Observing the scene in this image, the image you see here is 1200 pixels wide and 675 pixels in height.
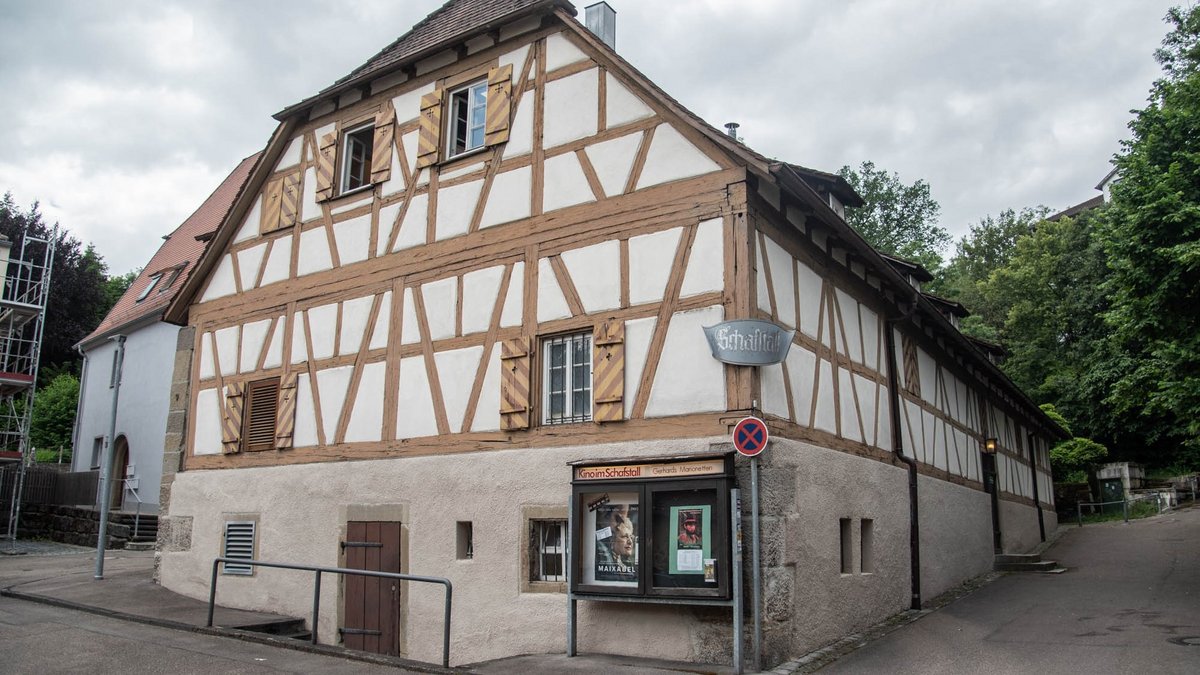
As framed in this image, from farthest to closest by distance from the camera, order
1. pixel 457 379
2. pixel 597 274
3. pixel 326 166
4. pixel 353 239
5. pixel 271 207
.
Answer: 1. pixel 271 207
2. pixel 326 166
3. pixel 353 239
4. pixel 457 379
5. pixel 597 274

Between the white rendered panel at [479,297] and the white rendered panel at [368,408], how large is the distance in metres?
1.66

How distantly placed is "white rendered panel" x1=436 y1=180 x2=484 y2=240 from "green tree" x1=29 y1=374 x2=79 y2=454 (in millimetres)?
31143

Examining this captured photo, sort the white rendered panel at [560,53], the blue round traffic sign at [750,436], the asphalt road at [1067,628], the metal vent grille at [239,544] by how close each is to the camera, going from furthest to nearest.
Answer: the metal vent grille at [239,544] → the white rendered panel at [560,53] → the asphalt road at [1067,628] → the blue round traffic sign at [750,436]

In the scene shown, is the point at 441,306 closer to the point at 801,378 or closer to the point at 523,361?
the point at 523,361

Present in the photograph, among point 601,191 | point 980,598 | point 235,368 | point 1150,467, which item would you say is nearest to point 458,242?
point 601,191

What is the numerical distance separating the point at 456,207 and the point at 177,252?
19261 millimetres

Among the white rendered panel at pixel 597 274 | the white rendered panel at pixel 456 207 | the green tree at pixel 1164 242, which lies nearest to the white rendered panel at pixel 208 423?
the white rendered panel at pixel 456 207

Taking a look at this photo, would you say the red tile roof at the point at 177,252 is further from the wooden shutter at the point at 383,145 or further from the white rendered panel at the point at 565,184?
the white rendered panel at the point at 565,184

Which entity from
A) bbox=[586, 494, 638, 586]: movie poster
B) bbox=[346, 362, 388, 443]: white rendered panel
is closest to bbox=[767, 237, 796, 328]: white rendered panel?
bbox=[586, 494, 638, 586]: movie poster

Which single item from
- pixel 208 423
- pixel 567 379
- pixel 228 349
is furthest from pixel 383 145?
pixel 208 423

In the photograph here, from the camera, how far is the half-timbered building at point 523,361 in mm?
10719

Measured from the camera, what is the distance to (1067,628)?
12.4m

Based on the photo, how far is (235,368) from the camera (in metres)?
16.1

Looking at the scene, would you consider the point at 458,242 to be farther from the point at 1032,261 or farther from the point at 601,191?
the point at 1032,261
